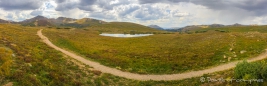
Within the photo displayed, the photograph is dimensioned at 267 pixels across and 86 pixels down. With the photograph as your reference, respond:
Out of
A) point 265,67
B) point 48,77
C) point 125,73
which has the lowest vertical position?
point 125,73

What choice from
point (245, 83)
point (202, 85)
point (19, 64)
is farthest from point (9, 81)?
point (245, 83)

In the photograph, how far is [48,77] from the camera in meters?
19.9

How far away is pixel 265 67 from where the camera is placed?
55.1ft

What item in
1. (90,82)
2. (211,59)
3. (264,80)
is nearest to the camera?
(264,80)

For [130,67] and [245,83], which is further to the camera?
[130,67]

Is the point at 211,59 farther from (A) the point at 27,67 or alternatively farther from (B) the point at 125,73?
(A) the point at 27,67

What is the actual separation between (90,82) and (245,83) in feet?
51.5

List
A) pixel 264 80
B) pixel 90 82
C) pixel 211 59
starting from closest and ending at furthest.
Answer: pixel 264 80, pixel 90 82, pixel 211 59

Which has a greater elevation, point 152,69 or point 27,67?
point 27,67

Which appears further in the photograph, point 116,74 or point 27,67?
point 116,74

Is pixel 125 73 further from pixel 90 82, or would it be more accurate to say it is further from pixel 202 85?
pixel 202 85

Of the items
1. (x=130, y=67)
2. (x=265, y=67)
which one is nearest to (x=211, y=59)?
(x=130, y=67)

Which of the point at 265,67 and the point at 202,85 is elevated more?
the point at 265,67

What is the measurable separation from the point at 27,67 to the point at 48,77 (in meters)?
2.99
